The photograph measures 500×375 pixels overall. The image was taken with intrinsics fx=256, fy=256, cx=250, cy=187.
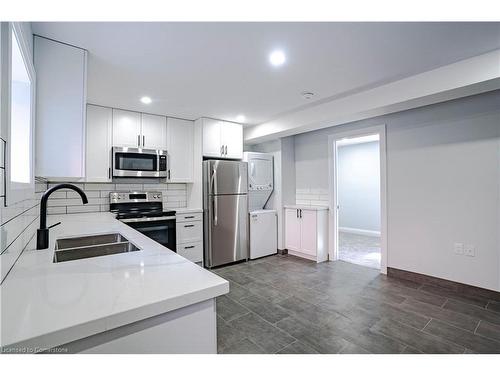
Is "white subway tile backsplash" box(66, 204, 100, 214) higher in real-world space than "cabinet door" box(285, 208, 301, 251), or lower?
higher

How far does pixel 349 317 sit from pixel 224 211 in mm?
2227

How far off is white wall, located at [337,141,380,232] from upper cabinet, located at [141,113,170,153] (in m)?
4.94

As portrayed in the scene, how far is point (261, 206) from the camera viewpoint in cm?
479

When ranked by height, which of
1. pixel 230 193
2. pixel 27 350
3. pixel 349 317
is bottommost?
pixel 349 317

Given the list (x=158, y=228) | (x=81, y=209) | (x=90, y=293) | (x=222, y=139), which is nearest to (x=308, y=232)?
(x=222, y=139)

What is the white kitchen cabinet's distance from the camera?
4.13 m

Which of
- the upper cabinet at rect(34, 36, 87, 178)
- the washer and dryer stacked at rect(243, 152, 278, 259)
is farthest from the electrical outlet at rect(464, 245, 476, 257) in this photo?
the upper cabinet at rect(34, 36, 87, 178)

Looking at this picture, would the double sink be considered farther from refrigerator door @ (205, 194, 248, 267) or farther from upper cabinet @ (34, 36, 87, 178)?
refrigerator door @ (205, 194, 248, 267)

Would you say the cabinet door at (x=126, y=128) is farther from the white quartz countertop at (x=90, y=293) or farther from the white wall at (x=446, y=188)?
the white wall at (x=446, y=188)

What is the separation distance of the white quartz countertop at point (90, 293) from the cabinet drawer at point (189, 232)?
2.47 m

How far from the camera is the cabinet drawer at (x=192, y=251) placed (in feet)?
12.2

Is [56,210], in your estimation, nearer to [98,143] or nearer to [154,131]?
[98,143]

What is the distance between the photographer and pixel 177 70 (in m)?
2.41

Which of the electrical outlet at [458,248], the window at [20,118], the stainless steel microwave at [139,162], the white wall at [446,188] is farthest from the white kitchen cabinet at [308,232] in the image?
the window at [20,118]
